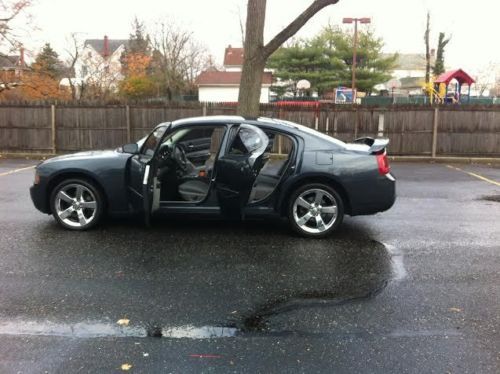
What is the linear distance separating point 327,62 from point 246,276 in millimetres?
37660

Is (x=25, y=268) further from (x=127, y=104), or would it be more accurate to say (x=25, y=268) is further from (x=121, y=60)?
(x=121, y=60)

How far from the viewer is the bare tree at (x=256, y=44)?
12070 millimetres

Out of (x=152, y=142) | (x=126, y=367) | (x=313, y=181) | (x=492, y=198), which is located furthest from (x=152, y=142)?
(x=492, y=198)

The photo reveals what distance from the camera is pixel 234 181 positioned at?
6039 mm

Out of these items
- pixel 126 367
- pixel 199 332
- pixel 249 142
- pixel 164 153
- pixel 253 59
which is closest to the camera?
pixel 126 367

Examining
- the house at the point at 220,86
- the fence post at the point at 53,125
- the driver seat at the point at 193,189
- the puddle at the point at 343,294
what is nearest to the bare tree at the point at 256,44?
the driver seat at the point at 193,189

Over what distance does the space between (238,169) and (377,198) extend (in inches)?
68.6

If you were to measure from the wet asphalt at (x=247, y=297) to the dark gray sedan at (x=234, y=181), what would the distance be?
0.35 m

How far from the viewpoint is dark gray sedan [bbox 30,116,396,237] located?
612 cm

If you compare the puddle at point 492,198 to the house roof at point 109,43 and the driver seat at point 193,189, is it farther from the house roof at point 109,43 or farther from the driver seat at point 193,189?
the house roof at point 109,43

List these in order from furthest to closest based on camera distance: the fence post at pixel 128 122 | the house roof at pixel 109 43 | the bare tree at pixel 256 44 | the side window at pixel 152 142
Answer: the house roof at pixel 109 43 < the fence post at pixel 128 122 < the bare tree at pixel 256 44 < the side window at pixel 152 142

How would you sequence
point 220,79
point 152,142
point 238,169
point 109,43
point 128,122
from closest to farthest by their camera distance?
point 238,169 → point 152,142 → point 128,122 → point 220,79 → point 109,43

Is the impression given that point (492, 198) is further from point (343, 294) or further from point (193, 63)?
point (193, 63)

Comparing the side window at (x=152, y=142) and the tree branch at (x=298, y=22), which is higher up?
the tree branch at (x=298, y=22)
